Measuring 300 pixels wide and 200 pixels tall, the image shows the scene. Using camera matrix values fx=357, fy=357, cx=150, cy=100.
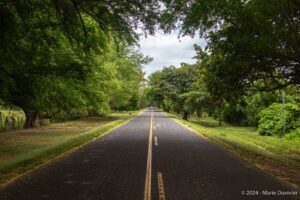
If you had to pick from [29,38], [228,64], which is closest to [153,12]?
[228,64]

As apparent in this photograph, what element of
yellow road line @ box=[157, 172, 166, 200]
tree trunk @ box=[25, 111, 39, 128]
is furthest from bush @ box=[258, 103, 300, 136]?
yellow road line @ box=[157, 172, 166, 200]

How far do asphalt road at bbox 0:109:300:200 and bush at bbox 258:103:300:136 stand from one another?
68.0ft

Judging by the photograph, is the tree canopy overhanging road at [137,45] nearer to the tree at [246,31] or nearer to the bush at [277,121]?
the tree at [246,31]

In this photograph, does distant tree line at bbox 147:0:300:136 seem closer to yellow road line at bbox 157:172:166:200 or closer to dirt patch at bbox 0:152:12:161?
yellow road line at bbox 157:172:166:200

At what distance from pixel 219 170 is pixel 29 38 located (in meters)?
9.27

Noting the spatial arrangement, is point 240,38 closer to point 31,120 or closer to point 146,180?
point 146,180

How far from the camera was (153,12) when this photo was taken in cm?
1323

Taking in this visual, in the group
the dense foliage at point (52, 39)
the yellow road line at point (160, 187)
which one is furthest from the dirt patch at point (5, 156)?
the yellow road line at point (160, 187)

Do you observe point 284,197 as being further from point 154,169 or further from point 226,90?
point 226,90

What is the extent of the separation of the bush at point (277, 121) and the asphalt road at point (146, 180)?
2071 cm

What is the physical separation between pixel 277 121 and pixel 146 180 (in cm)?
2816

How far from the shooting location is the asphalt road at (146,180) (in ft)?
26.1

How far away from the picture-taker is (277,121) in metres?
34.8

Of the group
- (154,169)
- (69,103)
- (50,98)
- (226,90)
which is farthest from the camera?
(69,103)
